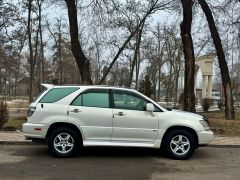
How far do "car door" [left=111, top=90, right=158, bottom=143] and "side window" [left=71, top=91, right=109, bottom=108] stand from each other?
23 cm

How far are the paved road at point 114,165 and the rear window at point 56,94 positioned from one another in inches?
51.3

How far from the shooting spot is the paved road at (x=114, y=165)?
8.42 m

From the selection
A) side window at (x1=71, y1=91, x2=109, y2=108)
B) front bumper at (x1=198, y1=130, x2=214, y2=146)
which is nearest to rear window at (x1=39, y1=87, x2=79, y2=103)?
side window at (x1=71, y1=91, x2=109, y2=108)

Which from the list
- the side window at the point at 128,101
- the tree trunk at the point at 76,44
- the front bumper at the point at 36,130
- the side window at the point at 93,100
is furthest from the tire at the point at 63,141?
the tree trunk at the point at 76,44

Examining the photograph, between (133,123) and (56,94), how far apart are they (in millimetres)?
1921

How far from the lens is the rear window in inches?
409

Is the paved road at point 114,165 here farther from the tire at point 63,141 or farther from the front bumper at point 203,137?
the front bumper at point 203,137

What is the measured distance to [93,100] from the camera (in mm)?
10414

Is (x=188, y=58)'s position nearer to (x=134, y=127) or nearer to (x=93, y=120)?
(x=134, y=127)

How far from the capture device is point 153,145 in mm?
10328

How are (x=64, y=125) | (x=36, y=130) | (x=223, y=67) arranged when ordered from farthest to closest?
(x=223, y=67)
(x=64, y=125)
(x=36, y=130)

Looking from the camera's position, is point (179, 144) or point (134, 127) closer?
point (134, 127)

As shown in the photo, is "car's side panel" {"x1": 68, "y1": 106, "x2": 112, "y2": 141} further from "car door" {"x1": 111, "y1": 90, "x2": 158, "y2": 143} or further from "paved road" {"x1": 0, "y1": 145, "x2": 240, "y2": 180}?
"paved road" {"x1": 0, "y1": 145, "x2": 240, "y2": 180}

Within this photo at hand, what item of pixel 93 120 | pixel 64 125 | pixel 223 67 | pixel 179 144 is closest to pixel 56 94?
pixel 64 125
